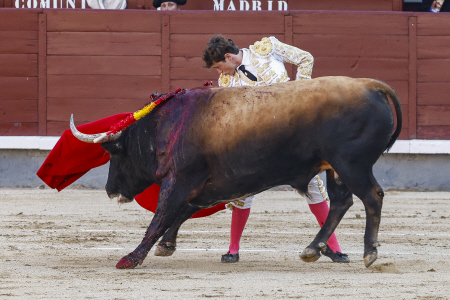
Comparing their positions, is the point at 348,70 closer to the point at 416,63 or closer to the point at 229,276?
the point at 416,63

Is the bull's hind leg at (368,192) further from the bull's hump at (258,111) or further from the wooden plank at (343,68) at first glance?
the wooden plank at (343,68)

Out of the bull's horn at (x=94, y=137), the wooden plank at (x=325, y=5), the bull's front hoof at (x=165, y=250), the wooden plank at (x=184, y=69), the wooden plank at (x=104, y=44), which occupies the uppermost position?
the wooden plank at (x=325, y=5)

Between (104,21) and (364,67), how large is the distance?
109 inches

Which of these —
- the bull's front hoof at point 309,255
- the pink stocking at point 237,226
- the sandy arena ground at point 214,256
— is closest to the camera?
the sandy arena ground at point 214,256

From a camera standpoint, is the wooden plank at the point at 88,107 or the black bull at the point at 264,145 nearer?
the black bull at the point at 264,145

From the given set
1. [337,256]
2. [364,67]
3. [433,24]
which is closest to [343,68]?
[364,67]

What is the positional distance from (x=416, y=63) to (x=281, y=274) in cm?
509

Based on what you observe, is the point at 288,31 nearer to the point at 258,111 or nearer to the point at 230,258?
the point at 230,258

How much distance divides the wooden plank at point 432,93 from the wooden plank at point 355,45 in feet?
1.26

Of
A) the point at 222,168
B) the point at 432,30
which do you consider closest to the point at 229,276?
the point at 222,168

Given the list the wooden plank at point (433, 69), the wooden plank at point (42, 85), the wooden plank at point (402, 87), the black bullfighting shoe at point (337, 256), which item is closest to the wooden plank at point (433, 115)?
the wooden plank at point (402, 87)

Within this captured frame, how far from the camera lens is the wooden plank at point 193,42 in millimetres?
7902

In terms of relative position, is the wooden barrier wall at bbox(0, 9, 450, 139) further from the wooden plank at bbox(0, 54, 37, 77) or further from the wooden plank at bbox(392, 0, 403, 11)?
the wooden plank at bbox(392, 0, 403, 11)

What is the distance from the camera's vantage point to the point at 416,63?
26.2 feet
